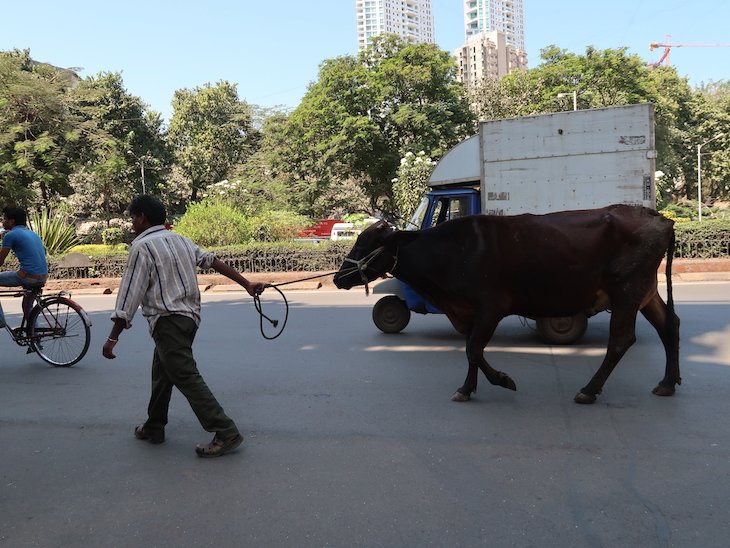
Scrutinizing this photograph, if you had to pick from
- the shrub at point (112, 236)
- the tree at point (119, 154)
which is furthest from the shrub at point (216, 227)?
the shrub at point (112, 236)

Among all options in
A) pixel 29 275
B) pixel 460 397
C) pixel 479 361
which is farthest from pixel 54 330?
pixel 479 361

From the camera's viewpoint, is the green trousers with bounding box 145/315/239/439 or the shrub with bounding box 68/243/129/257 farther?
the shrub with bounding box 68/243/129/257

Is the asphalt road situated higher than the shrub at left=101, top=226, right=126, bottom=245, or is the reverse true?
the shrub at left=101, top=226, right=126, bottom=245

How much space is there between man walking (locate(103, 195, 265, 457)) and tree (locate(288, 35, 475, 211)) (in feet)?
89.6

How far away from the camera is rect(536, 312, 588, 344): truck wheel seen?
7.50 m

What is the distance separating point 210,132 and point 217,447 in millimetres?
45364

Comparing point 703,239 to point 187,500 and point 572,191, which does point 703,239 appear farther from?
point 187,500

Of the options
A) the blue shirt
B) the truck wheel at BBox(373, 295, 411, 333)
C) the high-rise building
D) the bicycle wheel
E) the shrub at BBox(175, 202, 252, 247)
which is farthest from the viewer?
the high-rise building

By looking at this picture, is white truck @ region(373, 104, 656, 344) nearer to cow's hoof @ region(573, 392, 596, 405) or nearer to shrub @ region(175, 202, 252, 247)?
cow's hoof @ region(573, 392, 596, 405)

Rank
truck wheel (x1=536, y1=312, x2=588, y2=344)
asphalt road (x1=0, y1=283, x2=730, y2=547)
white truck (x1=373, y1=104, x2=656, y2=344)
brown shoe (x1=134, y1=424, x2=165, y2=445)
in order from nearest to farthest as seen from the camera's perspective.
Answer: asphalt road (x1=0, y1=283, x2=730, y2=547) < brown shoe (x1=134, y1=424, x2=165, y2=445) < truck wheel (x1=536, y1=312, x2=588, y2=344) < white truck (x1=373, y1=104, x2=656, y2=344)

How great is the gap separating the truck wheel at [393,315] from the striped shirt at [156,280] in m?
4.57

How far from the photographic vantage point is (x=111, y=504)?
3.58m

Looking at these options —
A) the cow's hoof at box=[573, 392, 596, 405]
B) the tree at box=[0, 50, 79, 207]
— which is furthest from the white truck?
the tree at box=[0, 50, 79, 207]

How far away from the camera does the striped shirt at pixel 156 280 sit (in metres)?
4.14
